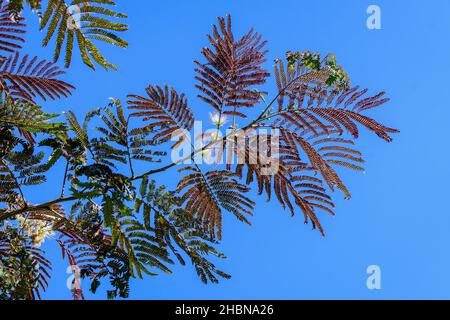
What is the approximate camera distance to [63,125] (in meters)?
3.19

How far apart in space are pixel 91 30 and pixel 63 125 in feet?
1.71

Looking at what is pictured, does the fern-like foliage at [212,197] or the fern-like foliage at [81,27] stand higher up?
the fern-like foliage at [81,27]

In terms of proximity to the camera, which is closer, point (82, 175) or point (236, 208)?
point (82, 175)

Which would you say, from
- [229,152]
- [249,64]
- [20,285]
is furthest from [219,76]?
[20,285]

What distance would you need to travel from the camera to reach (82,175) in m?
3.14

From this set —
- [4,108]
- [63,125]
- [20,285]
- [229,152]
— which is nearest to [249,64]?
[229,152]

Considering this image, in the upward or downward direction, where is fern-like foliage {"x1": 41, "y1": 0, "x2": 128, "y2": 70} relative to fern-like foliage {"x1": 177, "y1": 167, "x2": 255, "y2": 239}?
upward
